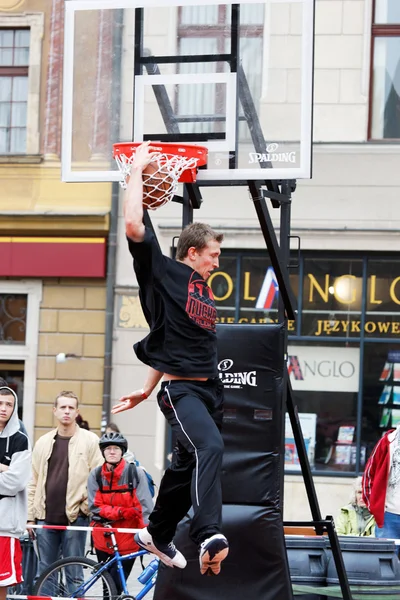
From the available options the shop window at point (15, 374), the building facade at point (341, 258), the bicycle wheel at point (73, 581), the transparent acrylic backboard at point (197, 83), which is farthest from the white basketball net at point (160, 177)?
the shop window at point (15, 374)

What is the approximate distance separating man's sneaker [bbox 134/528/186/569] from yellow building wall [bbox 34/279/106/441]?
1069 centimetres

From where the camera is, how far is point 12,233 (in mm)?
18188

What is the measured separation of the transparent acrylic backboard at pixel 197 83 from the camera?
26.5 ft

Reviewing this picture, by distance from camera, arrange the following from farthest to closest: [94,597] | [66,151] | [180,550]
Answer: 1. [94,597]
2. [66,151]
3. [180,550]

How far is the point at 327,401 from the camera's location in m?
17.3

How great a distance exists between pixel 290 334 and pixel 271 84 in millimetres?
8880

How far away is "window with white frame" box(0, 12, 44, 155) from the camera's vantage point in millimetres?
18359

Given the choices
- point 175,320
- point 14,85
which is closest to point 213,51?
point 175,320

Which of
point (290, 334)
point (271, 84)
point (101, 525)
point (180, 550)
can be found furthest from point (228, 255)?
point (180, 550)

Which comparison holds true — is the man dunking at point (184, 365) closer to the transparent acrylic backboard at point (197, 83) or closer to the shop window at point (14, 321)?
the transparent acrylic backboard at point (197, 83)

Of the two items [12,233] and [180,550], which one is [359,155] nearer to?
[12,233]

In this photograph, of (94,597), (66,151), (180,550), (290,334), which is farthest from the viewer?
(290,334)

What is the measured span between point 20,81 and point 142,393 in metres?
12.2

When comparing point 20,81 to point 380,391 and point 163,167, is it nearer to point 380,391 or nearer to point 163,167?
point 380,391
